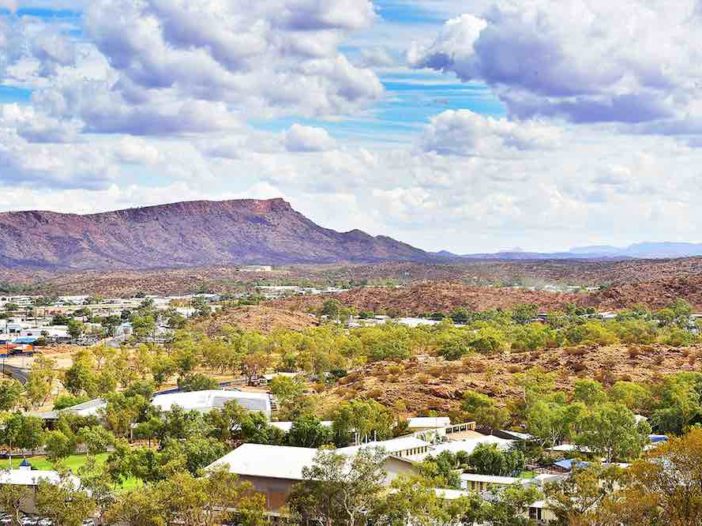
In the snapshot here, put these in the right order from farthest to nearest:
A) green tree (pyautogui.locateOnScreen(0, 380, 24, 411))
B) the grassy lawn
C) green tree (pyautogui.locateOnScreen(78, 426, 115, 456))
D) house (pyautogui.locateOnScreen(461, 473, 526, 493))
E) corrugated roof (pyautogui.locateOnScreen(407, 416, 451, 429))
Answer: green tree (pyautogui.locateOnScreen(0, 380, 24, 411)), corrugated roof (pyautogui.locateOnScreen(407, 416, 451, 429)), green tree (pyautogui.locateOnScreen(78, 426, 115, 456)), the grassy lawn, house (pyautogui.locateOnScreen(461, 473, 526, 493))

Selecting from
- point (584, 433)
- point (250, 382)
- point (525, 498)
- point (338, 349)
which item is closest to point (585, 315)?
point (338, 349)

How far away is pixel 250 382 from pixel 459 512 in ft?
208

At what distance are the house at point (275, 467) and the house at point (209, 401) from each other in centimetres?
1955

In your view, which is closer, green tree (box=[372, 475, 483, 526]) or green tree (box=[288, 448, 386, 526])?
green tree (box=[372, 475, 483, 526])

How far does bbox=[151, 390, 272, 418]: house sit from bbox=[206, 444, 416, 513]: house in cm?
1955

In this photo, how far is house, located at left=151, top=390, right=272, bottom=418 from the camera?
77162 mm

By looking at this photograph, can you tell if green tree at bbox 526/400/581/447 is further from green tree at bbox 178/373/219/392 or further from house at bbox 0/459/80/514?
green tree at bbox 178/373/219/392

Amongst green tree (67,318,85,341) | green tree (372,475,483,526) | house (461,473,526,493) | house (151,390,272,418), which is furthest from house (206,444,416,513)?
green tree (67,318,85,341)

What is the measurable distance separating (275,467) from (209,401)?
27.8m

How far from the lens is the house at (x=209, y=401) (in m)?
77.2

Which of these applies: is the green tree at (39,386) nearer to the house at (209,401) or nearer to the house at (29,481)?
the house at (209,401)

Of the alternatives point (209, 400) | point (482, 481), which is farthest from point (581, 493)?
point (209, 400)

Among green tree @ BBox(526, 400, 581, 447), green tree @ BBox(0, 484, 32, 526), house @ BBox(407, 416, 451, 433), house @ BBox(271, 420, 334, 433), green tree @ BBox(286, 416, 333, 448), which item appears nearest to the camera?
green tree @ BBox(0, 484, 32, 526)

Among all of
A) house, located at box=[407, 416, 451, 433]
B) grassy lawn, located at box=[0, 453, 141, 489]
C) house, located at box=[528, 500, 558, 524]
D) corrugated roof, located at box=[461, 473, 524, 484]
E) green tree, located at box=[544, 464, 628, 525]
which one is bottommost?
grassy lawn, located at box=[0, 453, 141, 489]
